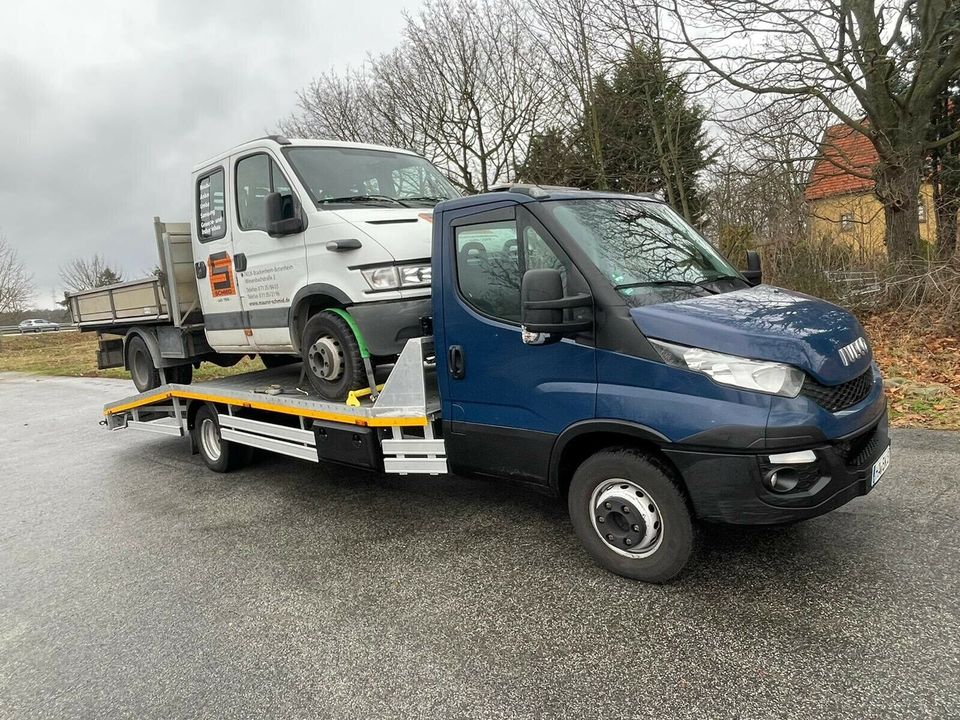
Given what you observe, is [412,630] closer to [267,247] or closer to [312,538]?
[312,538]

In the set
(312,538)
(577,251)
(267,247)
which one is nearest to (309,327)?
(267,247)

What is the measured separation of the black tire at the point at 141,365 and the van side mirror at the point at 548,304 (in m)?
5.67

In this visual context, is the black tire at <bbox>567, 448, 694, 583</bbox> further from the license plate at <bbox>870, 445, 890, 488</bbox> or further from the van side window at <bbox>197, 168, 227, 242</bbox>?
the van side window at <bbox>197, 168, 227, 242</bbox>

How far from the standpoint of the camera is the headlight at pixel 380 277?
445 centimetres

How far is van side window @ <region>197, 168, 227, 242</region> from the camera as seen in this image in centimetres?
577

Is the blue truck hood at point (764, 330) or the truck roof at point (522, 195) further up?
the truck roof at point (522, 195)

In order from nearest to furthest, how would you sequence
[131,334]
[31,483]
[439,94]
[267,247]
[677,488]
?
1. [677,488]
2. [267,247]
3. [31,483]
4. [131,334]
5. [439,94]

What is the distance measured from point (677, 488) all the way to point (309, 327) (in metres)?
3.02

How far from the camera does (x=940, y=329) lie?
31.4 ft

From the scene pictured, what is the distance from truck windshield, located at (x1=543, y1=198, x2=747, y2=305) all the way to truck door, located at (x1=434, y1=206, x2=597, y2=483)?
215mm

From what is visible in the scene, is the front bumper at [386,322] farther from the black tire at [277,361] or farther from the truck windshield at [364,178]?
the black tire at [277,361]

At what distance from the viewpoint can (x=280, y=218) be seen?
4.86 m

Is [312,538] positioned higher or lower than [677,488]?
lower

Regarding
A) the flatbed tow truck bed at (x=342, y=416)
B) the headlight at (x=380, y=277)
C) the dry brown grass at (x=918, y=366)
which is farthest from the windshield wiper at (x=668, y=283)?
the dry brown grass at (x=918, y=366)
